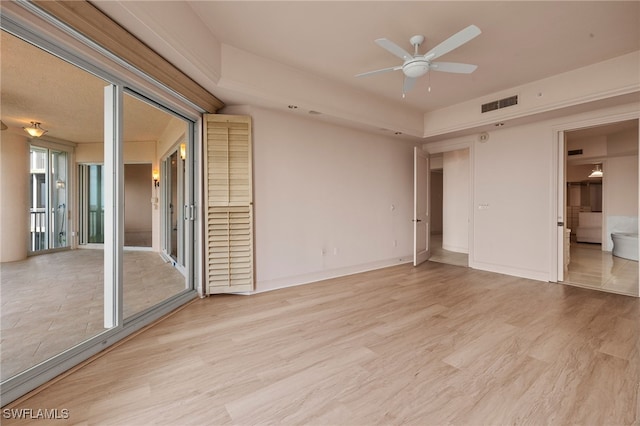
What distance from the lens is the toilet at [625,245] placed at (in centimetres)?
552

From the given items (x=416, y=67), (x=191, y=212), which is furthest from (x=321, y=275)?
(x=416, y=67)

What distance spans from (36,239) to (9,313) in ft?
8.26

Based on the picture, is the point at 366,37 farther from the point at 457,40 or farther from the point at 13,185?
the point at 13,185

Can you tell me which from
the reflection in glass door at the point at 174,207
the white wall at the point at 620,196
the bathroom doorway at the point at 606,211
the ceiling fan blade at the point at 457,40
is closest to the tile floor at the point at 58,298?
the reflection in glass door at the point at 174,207

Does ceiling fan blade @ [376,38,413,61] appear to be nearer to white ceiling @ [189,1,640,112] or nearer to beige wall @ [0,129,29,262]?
white ceiling @ [189,1,640,112]

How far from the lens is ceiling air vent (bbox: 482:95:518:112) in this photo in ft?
13.1

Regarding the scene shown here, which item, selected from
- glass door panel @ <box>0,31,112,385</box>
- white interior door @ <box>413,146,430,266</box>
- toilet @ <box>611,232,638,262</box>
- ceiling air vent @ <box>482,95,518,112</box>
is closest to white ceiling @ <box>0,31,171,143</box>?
glass door panel @ <box>0,31,112,385</box>

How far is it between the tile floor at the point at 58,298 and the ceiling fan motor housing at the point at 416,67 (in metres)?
3.80

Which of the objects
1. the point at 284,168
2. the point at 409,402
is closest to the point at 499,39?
the point at 284,168

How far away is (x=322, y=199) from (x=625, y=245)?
269 inches

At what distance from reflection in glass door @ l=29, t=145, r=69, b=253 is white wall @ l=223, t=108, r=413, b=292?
327 centimetres

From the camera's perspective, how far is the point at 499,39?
2832 mm

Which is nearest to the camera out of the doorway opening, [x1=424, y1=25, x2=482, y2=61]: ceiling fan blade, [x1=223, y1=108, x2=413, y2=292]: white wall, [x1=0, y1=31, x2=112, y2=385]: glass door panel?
[x1=424, y1=25, x2=482, y2=61]: ceiling fan blade

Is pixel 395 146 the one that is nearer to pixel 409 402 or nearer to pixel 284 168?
pixel 284 168
